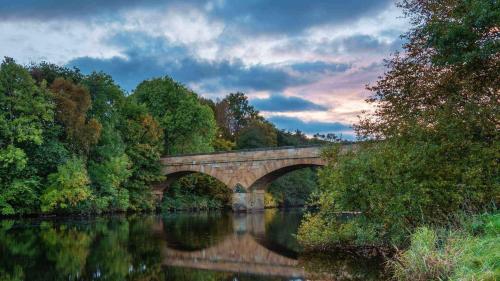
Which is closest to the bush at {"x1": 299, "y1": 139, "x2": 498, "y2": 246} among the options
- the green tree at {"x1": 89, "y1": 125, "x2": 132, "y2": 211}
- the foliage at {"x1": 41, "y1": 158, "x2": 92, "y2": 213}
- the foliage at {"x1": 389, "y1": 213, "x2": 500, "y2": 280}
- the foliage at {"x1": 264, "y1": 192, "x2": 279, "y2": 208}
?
the foliage at {"x1": 389, "y1": 213, "x2": 500, "y2": 280}

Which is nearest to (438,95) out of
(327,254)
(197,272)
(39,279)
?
(327,254)

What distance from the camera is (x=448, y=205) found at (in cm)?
1191

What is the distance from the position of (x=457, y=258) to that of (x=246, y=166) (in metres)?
29.1

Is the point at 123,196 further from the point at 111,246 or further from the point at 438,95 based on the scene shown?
the point at 438,95

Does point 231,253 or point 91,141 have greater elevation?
point 91,141

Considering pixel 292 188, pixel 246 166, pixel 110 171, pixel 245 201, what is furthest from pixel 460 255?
pixel 292 188

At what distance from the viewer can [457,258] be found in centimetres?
744

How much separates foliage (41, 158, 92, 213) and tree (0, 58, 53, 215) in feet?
2.60

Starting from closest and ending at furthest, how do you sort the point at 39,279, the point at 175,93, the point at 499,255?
the point at 499,255 → the point at 39,279 → the point at 175,93

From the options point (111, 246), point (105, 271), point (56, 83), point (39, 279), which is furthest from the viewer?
point (56, 83)

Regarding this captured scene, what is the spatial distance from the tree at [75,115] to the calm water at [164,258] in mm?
10377

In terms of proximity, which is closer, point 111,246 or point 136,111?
point 111,246

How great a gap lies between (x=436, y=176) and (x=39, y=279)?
28.4 ft

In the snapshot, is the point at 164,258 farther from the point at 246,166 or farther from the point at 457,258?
the point at 246,166
